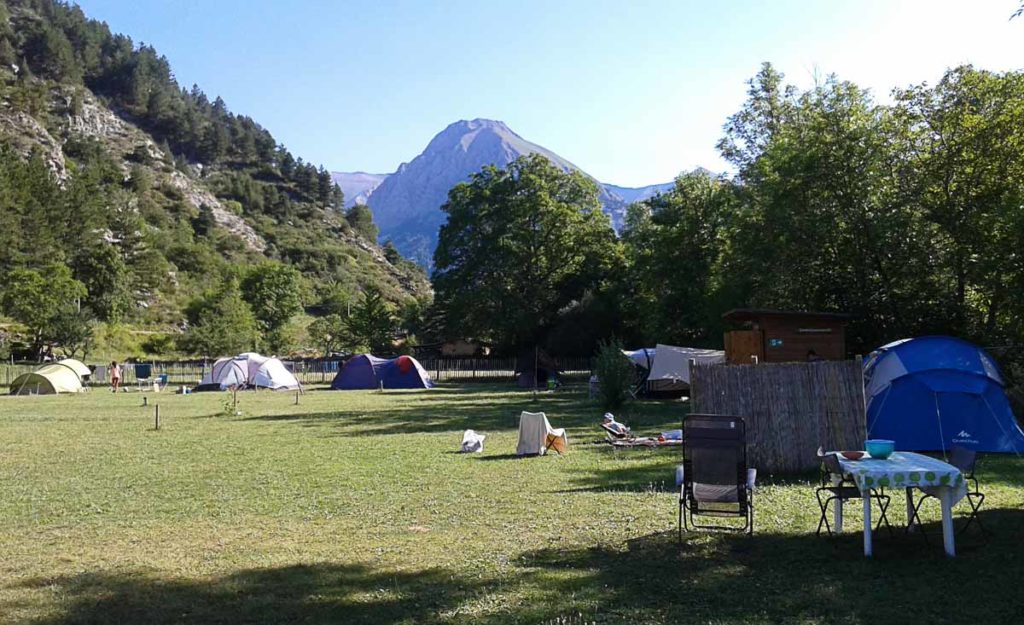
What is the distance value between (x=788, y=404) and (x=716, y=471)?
13.9 ft

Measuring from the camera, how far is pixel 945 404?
42.2 ft

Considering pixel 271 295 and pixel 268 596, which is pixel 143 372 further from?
pixel 268 596

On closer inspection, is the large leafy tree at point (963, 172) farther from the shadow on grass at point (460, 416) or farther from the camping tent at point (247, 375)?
the camping tent at point (247, 375)

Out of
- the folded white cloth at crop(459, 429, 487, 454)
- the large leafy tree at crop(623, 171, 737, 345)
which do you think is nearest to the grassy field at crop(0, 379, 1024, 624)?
the folded white cloth at crop(459, 429, 487, 454)

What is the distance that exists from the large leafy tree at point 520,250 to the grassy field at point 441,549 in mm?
34842

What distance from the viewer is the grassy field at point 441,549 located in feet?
17.0

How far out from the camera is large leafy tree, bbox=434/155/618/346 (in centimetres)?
4812

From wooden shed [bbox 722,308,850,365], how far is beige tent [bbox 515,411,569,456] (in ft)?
15.3

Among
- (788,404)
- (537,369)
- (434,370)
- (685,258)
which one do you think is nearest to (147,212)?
(434,370)

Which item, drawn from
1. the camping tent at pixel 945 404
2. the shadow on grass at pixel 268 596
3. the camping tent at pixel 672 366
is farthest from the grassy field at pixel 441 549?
the camping tent at pixel 672 366

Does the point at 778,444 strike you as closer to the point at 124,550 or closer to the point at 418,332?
the point at 124,550

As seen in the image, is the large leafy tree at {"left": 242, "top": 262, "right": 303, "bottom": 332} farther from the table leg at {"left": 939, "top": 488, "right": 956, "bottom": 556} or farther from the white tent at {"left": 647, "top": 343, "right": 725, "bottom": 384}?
the table leg at {"left": 939, "top": 488, "right": 956, "bottom": 556}

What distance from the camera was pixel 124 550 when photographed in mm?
6953

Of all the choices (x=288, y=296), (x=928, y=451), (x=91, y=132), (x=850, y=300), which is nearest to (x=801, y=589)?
(x=928, y=451)
